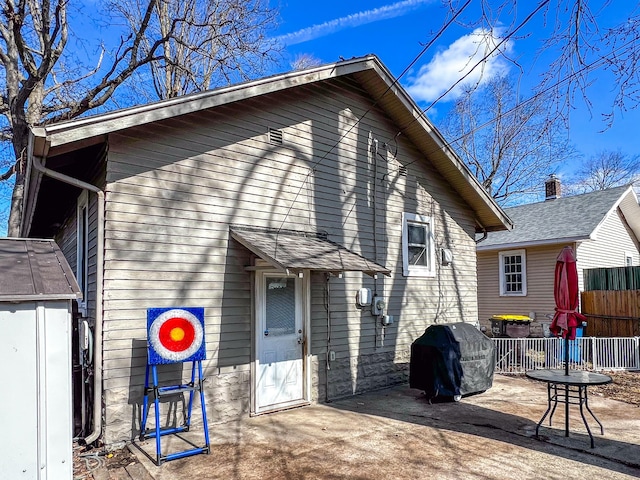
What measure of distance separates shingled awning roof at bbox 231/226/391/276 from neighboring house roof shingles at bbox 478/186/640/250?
373 inches

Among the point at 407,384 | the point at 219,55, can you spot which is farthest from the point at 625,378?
the point at 219,55

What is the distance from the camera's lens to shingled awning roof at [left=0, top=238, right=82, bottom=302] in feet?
9.68

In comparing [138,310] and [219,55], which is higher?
[219,55]

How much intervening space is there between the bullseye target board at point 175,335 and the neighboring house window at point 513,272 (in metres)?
12.4

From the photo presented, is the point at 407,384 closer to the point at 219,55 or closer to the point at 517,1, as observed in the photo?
the point at 517,1

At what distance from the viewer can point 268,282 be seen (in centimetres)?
674

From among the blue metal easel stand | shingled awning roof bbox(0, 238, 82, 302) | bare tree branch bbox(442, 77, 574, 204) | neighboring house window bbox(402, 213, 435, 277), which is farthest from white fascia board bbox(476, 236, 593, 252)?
shingled awning roof bbox(0, 238, 82, 302)

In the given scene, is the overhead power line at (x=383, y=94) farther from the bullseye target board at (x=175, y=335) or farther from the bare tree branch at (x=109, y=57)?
the bare tree branch at (x=109, y=57)

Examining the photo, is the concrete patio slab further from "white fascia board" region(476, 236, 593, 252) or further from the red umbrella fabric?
"white fascia board" region(476, 236, 593, 252)

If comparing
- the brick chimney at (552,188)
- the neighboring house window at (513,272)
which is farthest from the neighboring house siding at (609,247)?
the brick chimney at (552,188)

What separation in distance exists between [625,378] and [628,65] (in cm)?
760

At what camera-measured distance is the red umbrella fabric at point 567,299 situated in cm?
556

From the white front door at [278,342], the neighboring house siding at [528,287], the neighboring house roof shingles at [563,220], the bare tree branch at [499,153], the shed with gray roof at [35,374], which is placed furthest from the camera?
the bare tree branch at [499,153]

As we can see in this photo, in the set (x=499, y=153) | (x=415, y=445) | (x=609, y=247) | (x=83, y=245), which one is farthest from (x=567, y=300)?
(x=499, y=153)
